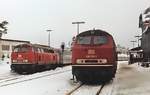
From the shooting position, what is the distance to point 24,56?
34969 millimetres

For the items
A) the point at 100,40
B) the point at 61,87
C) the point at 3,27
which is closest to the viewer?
the point at 61,87

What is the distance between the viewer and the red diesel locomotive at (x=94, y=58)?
21984mm

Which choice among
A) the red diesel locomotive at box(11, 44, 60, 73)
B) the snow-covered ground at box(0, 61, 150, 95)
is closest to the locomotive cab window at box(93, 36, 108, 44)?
the snow-covered ground at box(0, 61, 150, 95)

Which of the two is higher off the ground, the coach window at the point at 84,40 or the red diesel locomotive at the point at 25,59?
the coach window at the point at 84,40

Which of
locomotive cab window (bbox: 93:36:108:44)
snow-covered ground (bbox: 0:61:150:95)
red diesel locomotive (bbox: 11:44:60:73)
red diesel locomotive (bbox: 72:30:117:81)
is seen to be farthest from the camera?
red diesel locomotive (bbox: 11:44:60:73)

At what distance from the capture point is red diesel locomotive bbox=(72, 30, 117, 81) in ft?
72.1

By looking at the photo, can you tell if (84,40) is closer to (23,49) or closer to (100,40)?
(100,40)

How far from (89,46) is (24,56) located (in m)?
13.6

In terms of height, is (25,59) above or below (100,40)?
below

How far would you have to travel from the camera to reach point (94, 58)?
22125mm

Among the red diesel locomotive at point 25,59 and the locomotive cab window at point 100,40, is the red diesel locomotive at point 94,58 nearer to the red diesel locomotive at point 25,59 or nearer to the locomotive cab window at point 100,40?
the locomotive cab window at point 100,40

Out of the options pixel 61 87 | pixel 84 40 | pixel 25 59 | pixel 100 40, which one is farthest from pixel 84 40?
pixel 25 59

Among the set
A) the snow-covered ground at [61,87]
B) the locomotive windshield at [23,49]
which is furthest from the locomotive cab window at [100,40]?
the locomotive windshield at [23,49]

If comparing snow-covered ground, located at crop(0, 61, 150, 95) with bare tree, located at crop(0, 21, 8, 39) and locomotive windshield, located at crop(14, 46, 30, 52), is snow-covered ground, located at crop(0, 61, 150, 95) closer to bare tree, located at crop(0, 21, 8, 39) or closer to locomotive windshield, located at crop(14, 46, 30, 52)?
locomotive windshield, located at crop(14, 46, 30, 52)
